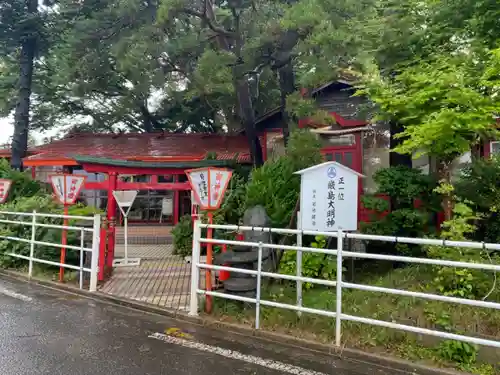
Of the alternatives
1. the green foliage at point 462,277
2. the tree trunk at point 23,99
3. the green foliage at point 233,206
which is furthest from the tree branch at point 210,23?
the tree trunk at point 23,99

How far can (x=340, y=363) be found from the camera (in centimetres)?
403

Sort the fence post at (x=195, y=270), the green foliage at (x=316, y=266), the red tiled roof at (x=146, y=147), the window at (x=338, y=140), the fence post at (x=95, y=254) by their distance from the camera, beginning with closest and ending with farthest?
the fence post at (x=195, y=270) < the green foliage at (x=316, y=266) < the fence post at (x=95, y=254) < the window at (x=338, y=140) < the red tiled roof at (x=146, y=147)

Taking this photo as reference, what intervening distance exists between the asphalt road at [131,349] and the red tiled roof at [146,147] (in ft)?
32.9

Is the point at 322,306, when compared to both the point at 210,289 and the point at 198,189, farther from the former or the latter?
the point at 198,189

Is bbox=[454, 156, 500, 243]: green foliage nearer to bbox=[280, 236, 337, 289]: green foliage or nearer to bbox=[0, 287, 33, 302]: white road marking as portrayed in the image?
bbox=[280, 236, 337, 289]: green foliage

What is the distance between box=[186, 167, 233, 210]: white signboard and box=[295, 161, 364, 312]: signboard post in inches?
45.6

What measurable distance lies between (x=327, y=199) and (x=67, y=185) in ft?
16.4

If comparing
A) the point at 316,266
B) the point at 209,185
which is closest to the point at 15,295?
the point at 209,185

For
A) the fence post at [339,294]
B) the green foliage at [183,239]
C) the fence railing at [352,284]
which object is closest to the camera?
the fence railing at [352,284]

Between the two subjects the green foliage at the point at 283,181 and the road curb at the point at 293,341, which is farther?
the green foliage at the point at 283,181

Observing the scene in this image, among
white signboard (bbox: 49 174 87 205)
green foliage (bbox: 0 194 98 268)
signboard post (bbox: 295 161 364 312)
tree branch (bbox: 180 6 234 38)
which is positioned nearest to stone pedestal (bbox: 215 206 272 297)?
signboard post (bbox: 295 161 364 312)

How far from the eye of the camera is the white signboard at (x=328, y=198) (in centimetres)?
509

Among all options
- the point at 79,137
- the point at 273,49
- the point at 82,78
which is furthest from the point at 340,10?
the point at 79,137

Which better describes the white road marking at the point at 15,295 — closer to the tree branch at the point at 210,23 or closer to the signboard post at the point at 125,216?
the signboard post at the point at 125,216
